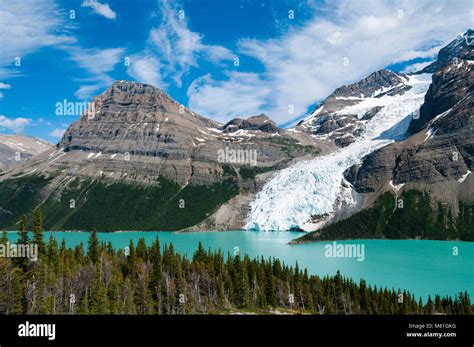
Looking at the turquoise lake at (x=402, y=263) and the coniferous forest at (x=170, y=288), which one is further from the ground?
the coniferous forest at (x=170, y=288)

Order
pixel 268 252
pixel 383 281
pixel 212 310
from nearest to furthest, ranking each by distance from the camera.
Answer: pixel 212 310 → pixel 383 281 → pixel 268 252

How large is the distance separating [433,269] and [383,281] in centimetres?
2612

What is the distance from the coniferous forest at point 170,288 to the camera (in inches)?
1719

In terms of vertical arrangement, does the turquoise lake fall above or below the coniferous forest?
below

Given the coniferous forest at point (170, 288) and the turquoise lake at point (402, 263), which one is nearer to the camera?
the coniferous forest at point (170, 288)

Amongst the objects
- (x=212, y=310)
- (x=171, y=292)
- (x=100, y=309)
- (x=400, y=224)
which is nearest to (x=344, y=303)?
(x=212, y=310)

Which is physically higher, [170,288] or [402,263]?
[170,288]

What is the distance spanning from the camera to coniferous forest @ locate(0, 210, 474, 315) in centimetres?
4366

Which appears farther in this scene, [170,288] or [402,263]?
[402,263]

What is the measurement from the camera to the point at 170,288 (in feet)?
175

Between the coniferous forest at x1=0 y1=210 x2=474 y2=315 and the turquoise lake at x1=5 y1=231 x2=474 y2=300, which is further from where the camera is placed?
the turquoise lake at x1=5 y1=231 x2=474 y2=300
